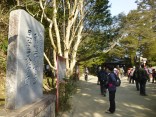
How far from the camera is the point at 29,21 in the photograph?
5625 mm

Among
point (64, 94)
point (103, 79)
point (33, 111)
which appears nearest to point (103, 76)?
point (103, 79)

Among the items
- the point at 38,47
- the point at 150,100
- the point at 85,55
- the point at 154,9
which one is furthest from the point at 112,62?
the point at 38,47

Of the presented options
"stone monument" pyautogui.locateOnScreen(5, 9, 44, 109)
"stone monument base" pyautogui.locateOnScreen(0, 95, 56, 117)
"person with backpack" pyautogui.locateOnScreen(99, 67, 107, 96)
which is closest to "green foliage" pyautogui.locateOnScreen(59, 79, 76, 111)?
"stone monument base" pyautogui.locateOnScreen(0, 95, 56, 117)

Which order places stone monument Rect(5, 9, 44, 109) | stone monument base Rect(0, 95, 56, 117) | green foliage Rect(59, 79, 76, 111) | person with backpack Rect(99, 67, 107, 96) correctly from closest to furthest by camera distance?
stone monument base Rect(0, 95, 56, 117), stone monument Rect(5, 9, 44, 109), green foliage Rect(59, 79, 76, 111), person with backpack Rect(99, 67, 107, 96)

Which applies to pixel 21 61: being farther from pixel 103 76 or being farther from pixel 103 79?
pixel 103 76

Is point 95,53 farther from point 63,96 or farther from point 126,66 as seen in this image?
point 126,66

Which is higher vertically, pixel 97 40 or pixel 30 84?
pixel 97 40

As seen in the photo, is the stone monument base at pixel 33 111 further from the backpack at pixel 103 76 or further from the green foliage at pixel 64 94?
the backpack at pixel 103 76

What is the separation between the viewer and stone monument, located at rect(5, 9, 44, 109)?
16.0ft

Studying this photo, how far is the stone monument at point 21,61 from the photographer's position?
489 cm

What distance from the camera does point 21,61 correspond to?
202 inches

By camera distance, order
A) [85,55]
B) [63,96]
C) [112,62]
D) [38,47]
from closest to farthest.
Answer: [38,47]
[63,96]
[85,55]
[112,62]

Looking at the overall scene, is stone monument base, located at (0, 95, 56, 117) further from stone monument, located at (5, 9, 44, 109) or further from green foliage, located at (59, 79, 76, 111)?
green foliage, located at (59, 79, 76, 111)

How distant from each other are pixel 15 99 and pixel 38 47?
1828 mm
